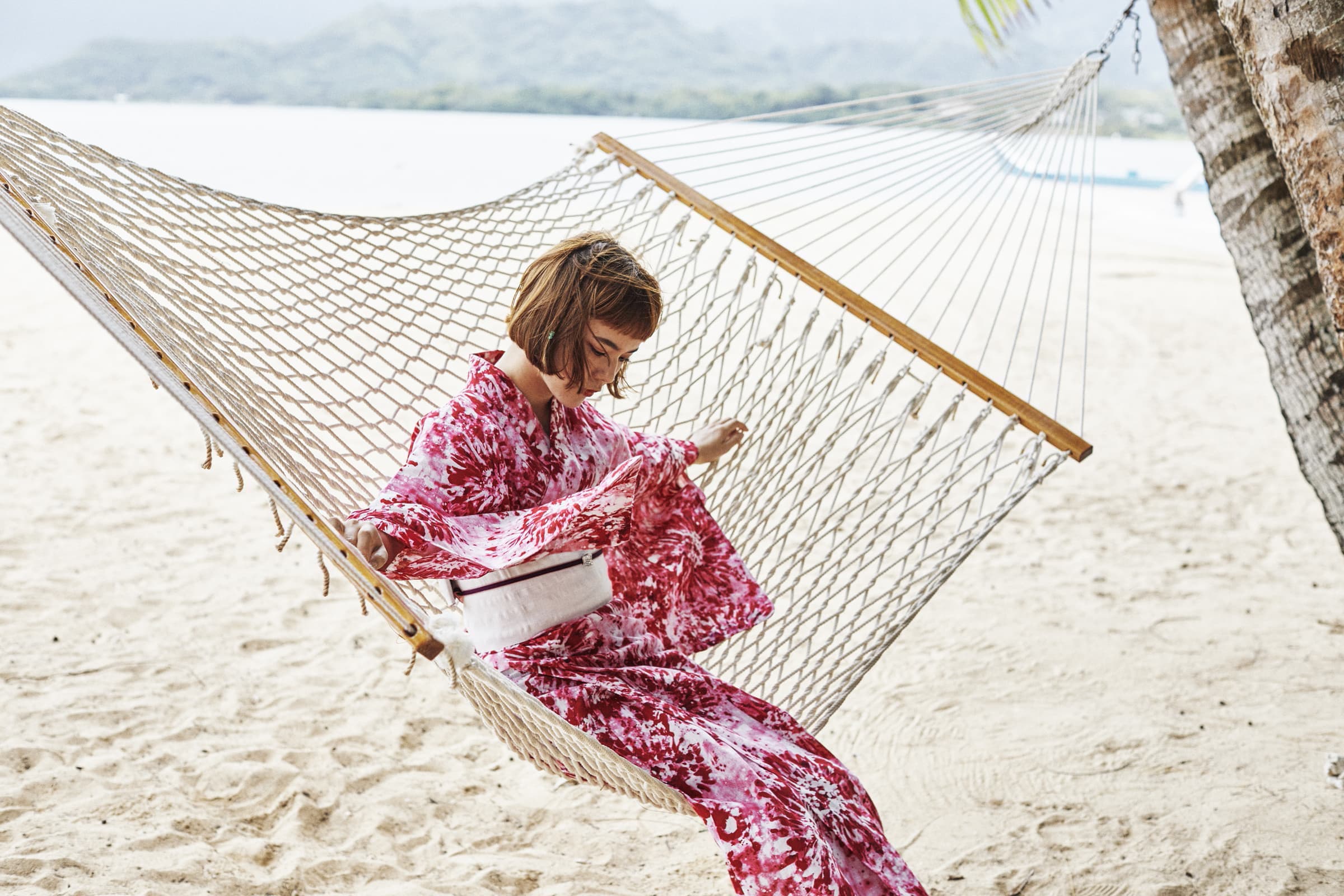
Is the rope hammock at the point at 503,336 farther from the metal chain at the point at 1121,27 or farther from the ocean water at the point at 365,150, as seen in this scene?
the ocean water at the point at 365,150

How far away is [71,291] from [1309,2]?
1.49 metres

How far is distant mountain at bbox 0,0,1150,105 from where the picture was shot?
32781 millimetres

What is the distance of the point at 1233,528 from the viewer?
359cm

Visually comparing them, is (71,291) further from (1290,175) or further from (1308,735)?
(1308,735)

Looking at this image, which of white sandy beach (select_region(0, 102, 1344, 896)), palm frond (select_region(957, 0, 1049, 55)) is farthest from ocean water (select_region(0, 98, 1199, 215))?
palm frond (select_region(957, 0, 1049, 55))

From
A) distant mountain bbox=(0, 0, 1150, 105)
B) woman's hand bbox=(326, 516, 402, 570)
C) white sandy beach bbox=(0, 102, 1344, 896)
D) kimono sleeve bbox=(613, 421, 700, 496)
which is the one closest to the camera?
woman's hand bbox=(326, 516, 402, 570)

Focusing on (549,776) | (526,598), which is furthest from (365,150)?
(526,598)

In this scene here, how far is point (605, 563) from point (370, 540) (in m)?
0.37

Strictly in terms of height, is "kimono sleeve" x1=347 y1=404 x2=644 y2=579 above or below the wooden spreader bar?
below

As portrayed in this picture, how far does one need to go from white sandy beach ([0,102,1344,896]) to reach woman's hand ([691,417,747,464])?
2.40 ft

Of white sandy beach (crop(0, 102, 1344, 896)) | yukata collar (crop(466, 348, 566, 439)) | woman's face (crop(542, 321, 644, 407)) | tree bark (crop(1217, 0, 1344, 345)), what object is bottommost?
white sandy beach (crop(0, 102, 1344, 896))

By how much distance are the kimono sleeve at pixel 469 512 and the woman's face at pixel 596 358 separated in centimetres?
10

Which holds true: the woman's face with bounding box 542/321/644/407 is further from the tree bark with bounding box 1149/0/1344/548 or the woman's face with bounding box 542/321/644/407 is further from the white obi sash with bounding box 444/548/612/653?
the tree bark with bounding box 1149/0/1344/548

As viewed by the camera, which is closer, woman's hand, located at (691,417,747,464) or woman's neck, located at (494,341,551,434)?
woman's neck, located at (494,341,551,434)
